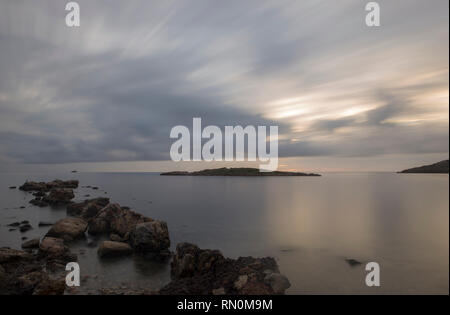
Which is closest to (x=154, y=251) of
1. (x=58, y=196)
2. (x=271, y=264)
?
(x=271, y=264)

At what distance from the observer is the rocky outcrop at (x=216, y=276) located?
1246 centimetres

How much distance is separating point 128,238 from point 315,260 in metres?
18.0

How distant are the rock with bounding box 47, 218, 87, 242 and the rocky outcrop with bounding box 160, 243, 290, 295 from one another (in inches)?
592

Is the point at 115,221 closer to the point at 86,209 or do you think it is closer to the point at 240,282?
the point at 86,209

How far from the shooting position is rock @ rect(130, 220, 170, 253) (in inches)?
797

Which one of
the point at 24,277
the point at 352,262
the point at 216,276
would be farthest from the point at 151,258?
the point at 352,262

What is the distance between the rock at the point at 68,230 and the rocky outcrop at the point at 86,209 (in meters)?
6.62

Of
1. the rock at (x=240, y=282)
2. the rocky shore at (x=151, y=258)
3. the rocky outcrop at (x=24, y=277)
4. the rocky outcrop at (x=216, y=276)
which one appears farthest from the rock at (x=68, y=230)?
the rock at (x=240, y=282)

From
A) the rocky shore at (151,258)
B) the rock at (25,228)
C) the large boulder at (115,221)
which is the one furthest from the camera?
the rock at (25,228)

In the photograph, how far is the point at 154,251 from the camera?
20109 mm

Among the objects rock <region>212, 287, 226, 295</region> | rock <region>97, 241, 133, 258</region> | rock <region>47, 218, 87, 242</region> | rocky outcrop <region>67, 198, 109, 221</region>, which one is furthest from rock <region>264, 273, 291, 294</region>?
rocky outcrop <region>67, 198, 109, 221</region>

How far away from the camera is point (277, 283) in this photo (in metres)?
13.5

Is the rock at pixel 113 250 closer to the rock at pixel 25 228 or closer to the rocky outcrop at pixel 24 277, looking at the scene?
the rocky outcrop at pixel 24 277
